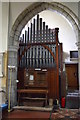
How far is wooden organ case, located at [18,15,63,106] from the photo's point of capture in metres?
5.61

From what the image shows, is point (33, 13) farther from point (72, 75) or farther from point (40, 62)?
point (72, 75)

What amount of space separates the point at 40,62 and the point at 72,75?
5200 mm

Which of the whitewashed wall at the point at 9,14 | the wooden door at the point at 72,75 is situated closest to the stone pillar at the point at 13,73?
the whitewashed wall at the point at 9,14

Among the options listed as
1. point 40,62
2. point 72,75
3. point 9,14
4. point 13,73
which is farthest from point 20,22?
point 72,75

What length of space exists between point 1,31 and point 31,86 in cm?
220

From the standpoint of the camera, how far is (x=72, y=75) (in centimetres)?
1042

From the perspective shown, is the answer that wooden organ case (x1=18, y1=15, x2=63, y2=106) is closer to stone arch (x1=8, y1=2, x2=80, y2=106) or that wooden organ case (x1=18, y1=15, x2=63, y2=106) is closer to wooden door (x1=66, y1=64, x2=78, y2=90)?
stone arch (x1=8, y1=2, x2=80, y2=106)

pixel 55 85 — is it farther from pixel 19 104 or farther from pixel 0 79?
pixel 0 79

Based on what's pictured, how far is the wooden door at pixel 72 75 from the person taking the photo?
10.3 meters

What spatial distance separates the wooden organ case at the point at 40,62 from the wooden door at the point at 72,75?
4.82 meters

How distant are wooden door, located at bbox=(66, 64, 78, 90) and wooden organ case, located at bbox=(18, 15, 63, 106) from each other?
190 inches

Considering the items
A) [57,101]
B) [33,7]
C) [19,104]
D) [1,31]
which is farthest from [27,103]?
[33,7]

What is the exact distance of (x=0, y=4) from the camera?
16.9ft

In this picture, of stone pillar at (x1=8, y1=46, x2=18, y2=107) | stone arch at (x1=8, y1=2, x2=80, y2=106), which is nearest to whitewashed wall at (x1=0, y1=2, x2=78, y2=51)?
stone arch at (x1=8, y1=2, x2=80, y2=106)
